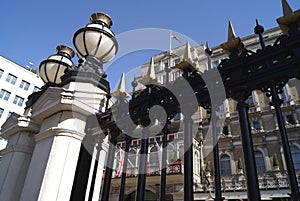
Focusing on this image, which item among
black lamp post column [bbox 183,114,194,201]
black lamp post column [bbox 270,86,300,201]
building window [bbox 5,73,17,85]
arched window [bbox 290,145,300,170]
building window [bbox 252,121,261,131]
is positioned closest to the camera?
black lamp post column [bbox 270,86,300,201]

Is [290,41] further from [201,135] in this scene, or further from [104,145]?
[201,135]

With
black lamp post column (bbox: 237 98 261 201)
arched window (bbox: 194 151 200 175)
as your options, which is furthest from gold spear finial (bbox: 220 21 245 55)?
arched window (bbox: 194 151 200 175)

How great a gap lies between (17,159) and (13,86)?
3921cm

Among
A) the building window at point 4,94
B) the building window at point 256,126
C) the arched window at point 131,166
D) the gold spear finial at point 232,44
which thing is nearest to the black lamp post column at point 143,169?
the gold spear finial at point 232,44

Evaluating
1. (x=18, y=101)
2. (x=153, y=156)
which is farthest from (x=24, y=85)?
(x=153, y=156)

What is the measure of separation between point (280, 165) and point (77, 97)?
68.4ft

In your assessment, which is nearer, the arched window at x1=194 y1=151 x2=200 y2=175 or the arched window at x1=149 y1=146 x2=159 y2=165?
the arched window at x1=194 y1=151 x2=200 y2=175

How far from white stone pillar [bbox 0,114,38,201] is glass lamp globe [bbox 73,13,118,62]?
1478mm

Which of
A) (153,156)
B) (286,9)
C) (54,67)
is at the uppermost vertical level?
(153,156)

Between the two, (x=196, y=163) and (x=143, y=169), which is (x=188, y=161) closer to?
(x=143, y=169)

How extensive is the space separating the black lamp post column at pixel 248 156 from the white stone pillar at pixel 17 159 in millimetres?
A: 3129

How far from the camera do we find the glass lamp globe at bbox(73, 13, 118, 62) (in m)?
3.54

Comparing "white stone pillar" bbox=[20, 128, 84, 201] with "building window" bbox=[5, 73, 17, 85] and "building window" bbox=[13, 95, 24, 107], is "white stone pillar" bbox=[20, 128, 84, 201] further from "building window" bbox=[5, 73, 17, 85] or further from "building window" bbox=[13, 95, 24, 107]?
"building window" bbox=[5, 73, 17, 85]

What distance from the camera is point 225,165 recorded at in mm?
21609
